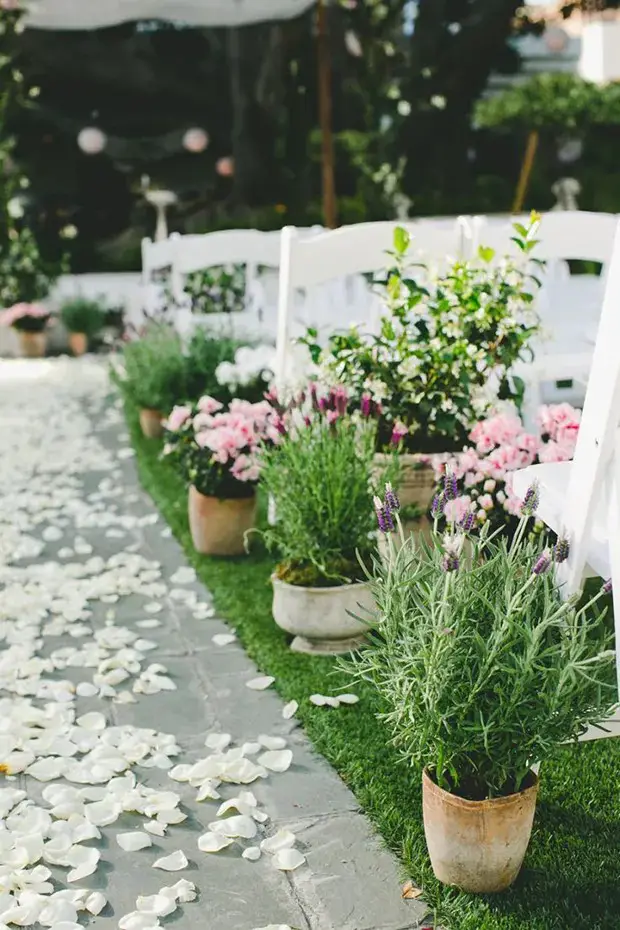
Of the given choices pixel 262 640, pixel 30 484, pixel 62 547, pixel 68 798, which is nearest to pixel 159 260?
pixel 30 484

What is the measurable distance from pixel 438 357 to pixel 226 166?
9343 mm

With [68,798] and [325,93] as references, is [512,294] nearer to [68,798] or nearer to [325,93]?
[68,798]

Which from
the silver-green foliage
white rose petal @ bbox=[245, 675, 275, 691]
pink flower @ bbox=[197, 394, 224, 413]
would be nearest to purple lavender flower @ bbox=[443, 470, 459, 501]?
the silver-green foliage

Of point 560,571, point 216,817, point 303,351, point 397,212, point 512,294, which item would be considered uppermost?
point 397,212

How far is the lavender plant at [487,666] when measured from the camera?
1.92 m

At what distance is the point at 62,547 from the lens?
4.25 meters

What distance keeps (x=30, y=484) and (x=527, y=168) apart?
5898 mm

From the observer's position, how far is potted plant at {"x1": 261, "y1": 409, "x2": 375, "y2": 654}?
2.90 meters

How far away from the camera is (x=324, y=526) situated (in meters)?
2.93

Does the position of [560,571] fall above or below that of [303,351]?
below

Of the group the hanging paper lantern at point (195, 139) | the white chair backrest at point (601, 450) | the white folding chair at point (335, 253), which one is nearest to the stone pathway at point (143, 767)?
the white chair backrest at point (601, 450)

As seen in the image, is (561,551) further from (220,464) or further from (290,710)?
(220,464)

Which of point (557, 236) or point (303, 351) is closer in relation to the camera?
point (557, 236)

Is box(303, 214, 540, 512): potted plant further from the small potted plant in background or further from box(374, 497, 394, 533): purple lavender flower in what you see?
box(374, 497, 394, 533): purple lavender flower
